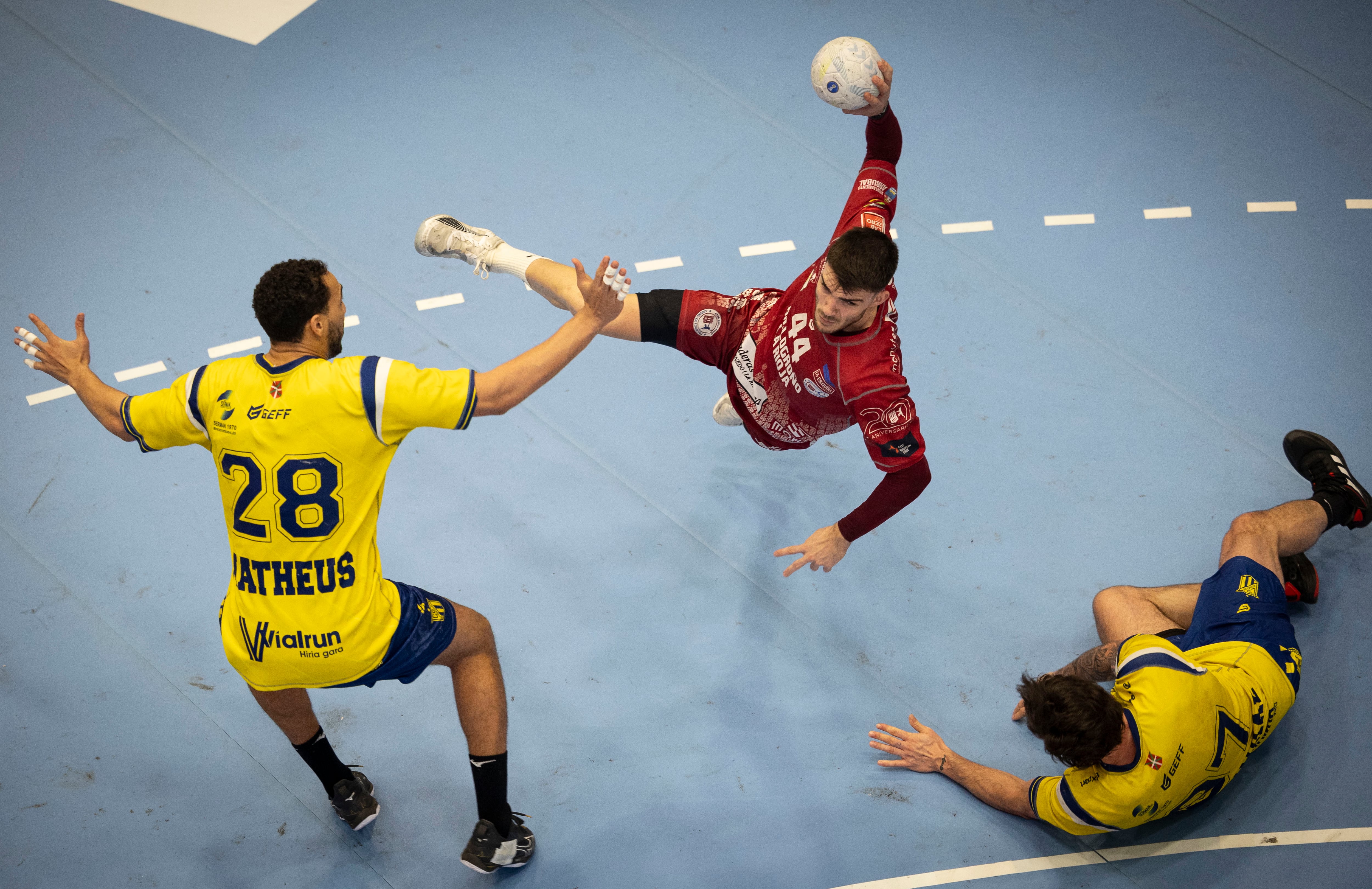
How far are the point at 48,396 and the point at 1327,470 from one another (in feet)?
A: 26.0

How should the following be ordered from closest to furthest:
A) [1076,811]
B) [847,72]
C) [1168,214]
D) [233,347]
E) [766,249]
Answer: [1076,811]
[847,72]
[233,347]
[766,249]
[1168,214]

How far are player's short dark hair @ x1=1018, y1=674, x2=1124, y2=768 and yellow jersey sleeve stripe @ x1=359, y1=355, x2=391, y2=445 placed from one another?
3022mm

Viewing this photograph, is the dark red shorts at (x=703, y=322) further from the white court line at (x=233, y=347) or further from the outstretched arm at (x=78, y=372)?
the white court line at (x=233, y=347)

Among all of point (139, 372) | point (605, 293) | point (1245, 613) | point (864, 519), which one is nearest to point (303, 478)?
point (605, 293)

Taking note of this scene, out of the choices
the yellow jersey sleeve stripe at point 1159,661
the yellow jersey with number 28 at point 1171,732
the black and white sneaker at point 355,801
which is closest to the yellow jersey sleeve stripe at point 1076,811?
the yellow jersey with number 28 at point 1171,732

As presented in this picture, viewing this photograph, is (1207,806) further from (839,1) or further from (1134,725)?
(839,1)

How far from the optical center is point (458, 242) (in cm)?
562

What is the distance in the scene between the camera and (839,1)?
27.9ft

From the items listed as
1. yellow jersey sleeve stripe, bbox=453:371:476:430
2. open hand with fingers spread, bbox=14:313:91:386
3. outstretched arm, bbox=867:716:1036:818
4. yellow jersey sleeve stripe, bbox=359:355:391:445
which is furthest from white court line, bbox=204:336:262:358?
outstretched arm, bbox=867:716:1036:818

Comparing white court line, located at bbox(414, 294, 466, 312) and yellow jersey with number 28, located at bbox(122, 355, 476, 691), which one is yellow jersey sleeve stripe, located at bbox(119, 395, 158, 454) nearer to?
yellow jersey with number 28, located at bbox(122, 355, 476, 691)

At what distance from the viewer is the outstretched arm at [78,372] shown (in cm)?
382

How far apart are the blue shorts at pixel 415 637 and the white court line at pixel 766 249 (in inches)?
150

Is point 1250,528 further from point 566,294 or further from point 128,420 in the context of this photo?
point 128,420

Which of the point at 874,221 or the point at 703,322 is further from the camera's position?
the point at 703,322
